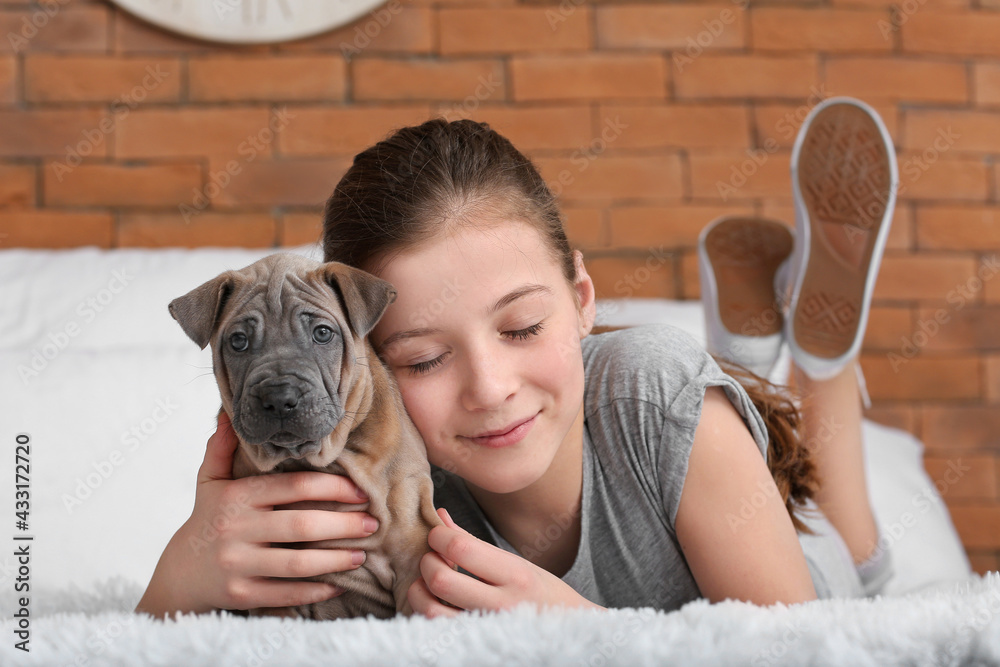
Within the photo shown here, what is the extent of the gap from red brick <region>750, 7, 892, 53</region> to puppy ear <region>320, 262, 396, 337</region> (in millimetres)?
2272

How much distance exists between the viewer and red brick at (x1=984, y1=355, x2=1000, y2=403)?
9.83 feet

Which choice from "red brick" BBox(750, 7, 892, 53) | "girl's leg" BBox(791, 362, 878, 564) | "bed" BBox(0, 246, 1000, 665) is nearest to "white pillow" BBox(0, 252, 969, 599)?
"bed" BBox(0, 246, 1000, 665)

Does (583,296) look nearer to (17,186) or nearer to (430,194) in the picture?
(430,194)

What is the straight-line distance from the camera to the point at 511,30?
276 centimetres

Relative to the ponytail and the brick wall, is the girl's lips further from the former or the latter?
the brick wall

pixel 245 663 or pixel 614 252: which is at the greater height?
pixel 614 252

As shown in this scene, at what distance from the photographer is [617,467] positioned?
1.53m

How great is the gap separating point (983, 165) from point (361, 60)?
228 cm

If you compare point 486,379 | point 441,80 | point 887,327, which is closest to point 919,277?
point 887,327

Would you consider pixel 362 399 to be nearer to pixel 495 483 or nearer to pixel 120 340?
pixel 495 483

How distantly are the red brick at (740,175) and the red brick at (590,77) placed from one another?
0.98ft

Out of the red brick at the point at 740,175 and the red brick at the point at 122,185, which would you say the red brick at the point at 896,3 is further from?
the red brick at the point at 122,185

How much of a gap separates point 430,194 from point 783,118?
1.98m

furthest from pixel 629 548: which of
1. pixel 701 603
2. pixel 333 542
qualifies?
pixel 333 542
